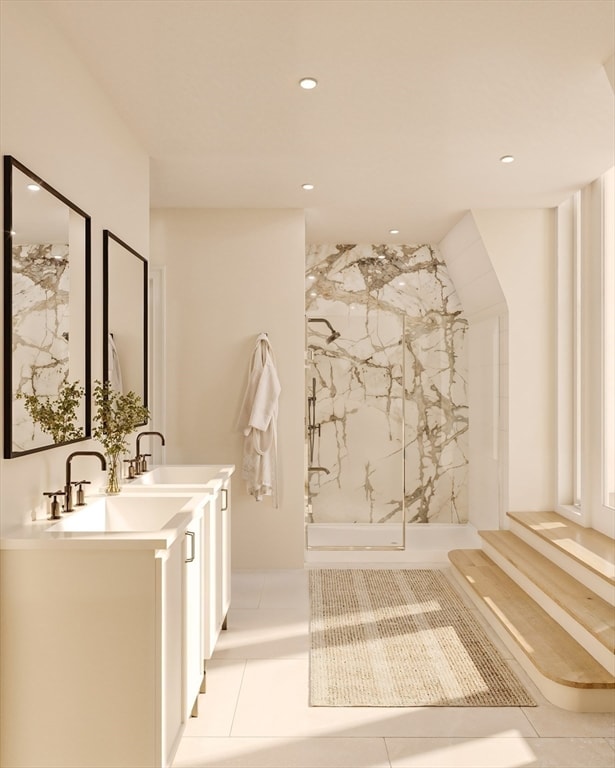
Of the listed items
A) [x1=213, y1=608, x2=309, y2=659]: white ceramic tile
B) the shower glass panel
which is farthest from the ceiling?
[x1=213, y1=608, x2=309, y2=659]: white ceramic tile

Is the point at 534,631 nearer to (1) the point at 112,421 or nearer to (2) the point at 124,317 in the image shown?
(1) the point at 112,421

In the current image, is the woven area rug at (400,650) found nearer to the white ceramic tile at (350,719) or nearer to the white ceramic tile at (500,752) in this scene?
the white ceramic tile at (350,719)

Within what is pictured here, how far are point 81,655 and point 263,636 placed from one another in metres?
1.73

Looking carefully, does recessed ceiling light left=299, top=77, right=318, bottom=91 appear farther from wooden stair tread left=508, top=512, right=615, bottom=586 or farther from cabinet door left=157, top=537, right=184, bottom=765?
wooden stair tread left=508, top=512, right=615, bottom=586

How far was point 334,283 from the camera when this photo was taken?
18.6 feet

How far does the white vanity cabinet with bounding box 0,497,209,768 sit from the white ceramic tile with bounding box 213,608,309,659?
4.51 ft

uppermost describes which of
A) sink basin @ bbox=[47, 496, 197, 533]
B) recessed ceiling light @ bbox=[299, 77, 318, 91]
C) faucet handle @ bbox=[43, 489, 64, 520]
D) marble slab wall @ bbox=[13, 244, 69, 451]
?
recessed ceiling light @ bbox=[299, 77, 318, 91]

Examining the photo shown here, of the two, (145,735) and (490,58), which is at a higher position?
(490,58)

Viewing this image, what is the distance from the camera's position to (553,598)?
3268mm

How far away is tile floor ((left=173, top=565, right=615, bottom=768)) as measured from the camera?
2.32 meters

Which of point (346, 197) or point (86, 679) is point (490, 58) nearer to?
point (346, 197)

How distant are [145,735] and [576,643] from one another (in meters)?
2.11

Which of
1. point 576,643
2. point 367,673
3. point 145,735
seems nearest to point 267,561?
point 367,673

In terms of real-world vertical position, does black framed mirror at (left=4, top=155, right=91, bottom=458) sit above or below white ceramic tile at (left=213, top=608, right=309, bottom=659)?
above
